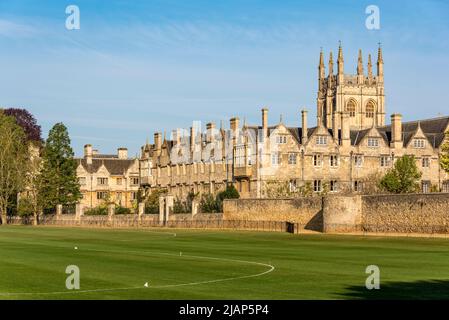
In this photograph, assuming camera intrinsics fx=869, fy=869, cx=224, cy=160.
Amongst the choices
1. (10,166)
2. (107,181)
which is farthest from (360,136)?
(107,181)

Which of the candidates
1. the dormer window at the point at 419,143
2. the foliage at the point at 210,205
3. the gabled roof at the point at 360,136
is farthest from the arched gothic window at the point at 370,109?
the foliage at the point at 210,205

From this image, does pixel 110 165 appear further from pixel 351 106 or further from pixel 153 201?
pixel 351 106

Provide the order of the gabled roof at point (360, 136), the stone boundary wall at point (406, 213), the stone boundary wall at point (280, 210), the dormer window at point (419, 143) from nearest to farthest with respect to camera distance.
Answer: the stone boundary wall at point (406, 213), the stone boundary wall at point (280, 210), the gabled roof at point (360, 136), the dormer window at point (419, 143)

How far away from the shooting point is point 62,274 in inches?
1173

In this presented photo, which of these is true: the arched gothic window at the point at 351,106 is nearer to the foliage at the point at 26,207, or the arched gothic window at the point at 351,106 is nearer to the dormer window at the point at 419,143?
the dormer window at the point at 419,143

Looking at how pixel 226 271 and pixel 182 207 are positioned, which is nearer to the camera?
pixel 226 271

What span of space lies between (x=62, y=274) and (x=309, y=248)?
1858 centimetres

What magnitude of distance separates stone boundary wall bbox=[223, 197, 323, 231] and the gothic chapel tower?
214ft

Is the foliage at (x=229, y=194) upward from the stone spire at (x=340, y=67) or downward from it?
downward

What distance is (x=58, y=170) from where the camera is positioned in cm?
11062

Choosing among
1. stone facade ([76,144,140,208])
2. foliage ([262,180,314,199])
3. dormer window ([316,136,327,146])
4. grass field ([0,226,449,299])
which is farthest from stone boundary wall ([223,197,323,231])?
stone facade ([76,144,140,208])

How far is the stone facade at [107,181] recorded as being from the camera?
14150 centimetres

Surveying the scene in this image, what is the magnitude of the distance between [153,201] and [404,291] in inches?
3409

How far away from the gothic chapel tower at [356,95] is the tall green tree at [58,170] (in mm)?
47784
